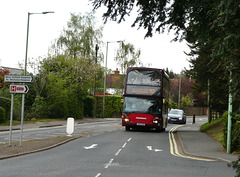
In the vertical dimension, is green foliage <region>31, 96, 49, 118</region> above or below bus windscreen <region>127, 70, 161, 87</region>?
below

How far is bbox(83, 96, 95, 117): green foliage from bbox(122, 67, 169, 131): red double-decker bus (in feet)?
69.7

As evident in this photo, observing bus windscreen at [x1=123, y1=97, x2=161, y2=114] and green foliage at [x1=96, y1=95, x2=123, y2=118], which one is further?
green foliage at [x1=96, y1=95, x2=123, y2=118]

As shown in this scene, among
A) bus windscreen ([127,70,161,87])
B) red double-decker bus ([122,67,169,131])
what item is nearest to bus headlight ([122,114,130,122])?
red double-decker bus ([122,67,169,131])

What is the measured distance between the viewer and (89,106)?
47562 millimetres

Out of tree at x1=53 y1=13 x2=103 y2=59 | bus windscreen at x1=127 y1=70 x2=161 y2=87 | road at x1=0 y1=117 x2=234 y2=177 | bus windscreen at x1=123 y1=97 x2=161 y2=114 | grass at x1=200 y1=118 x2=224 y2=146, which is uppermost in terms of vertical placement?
tree at x1=53 y1=13 x2=103 y2=59

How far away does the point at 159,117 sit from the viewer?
83.1 feet

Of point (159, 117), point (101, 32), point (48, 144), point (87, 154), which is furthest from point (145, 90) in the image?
point (101, 32)

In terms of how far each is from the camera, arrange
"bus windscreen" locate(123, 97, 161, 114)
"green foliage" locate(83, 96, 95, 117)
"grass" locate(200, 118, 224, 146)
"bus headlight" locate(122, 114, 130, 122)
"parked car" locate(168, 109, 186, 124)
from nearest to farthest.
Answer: "grass" locate(200, 118, 224, 146) → "bus windscreen" locate(123, 97, 161, 114) → "bus headlight" locate(122, 114, 130, 122) → "parked car" locate(168, 109, 186, 124) → "green foliage" locate(83, 96, 95, 117)

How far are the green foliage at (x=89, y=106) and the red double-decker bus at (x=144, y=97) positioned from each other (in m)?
21.3

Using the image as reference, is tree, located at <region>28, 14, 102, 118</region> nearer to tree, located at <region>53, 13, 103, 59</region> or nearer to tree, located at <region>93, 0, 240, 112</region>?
tree, located at <region>53, 13, 103, 59</region>

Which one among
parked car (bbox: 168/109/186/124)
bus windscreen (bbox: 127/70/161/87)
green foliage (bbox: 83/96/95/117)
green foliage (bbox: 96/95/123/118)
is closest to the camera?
bus windscreen (bbox: 127/70/161/87)

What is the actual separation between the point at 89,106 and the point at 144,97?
76.4 ft

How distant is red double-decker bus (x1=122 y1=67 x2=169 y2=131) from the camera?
2450 centimetres

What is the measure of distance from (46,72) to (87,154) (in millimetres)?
24881
